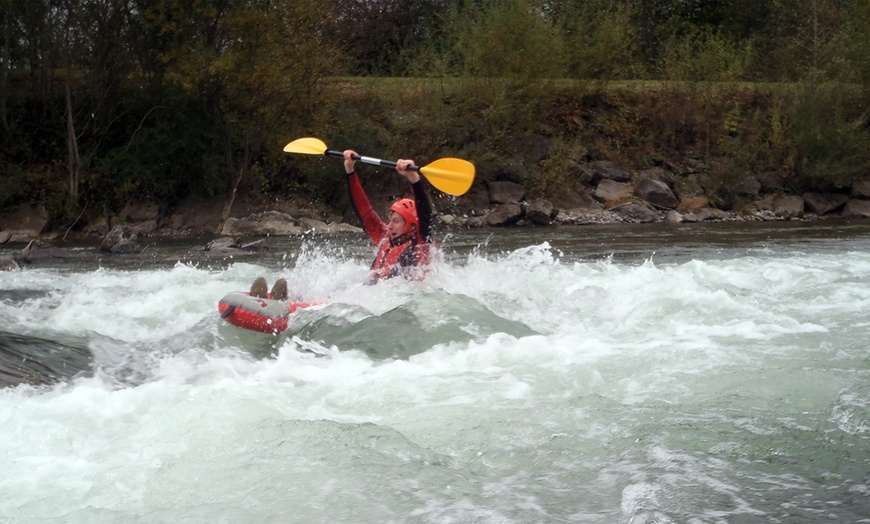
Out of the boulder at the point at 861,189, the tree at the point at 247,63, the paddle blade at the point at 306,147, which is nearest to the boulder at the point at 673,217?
the boulder at the point at 861,189

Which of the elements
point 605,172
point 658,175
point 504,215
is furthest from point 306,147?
point 658,175

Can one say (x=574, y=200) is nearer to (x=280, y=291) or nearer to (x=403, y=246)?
(x=403, y=246)

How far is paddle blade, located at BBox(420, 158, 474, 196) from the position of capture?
7.16m

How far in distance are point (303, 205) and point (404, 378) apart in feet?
48.2

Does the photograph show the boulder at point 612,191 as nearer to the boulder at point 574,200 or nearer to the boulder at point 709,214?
the boulder at point 574,200

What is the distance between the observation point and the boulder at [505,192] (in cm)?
1991

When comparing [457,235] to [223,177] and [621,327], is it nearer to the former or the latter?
[223,177]

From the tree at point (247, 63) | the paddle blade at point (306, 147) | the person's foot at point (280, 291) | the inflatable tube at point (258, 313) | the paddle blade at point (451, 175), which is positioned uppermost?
the tree at point (247, 63)

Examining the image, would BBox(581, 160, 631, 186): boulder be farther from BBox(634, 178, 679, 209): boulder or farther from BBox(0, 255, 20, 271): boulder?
BBox(0, 255, 20, 271): boulder

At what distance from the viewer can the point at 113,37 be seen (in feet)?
59.6

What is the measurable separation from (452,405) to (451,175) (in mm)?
3206

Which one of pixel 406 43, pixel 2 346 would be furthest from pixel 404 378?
pixel 406 43

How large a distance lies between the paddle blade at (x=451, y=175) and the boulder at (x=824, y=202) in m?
15.6

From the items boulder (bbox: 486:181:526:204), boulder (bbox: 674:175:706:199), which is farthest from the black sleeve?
boulder (bbox: 674:175:706:199)
